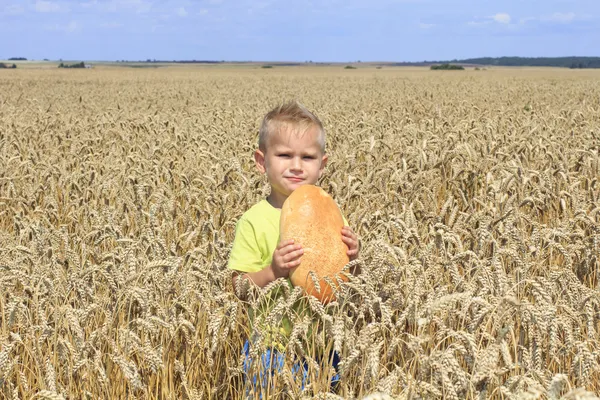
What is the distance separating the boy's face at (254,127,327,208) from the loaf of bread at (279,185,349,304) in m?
0.25

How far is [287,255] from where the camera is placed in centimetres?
263

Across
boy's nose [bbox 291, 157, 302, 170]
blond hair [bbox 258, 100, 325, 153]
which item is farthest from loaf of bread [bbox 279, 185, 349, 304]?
blond hair [bbox 258, 100, 325, 153]

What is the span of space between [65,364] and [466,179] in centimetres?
428

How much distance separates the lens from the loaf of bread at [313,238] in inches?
104

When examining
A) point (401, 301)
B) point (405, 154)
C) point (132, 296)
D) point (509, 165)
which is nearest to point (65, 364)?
point (132, 296)

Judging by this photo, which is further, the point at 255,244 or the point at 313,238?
the point at 255,244

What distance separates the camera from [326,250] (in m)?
2.69

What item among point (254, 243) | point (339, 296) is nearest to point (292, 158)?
point (254, 243)

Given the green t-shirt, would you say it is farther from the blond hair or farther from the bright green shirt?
the blond hair

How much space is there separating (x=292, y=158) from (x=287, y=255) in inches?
22.1

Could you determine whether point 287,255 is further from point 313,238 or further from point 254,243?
point 254,243

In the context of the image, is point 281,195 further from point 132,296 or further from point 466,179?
point 466,179

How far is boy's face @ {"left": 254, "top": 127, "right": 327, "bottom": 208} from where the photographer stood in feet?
9.79

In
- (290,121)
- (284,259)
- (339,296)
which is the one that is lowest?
(339,296)
